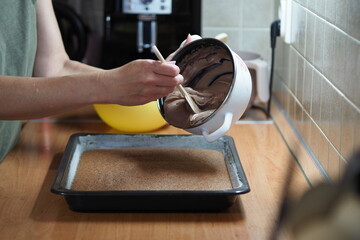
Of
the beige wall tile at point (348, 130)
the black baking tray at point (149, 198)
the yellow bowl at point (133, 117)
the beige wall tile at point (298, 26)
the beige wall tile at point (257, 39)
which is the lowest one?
the black baking tray at point (149, 198)

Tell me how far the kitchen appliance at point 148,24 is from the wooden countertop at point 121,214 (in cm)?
56

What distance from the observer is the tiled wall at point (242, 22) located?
196 centimetres

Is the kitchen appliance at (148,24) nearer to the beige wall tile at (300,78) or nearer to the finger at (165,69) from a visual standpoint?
the beige wall tile at (300,78)

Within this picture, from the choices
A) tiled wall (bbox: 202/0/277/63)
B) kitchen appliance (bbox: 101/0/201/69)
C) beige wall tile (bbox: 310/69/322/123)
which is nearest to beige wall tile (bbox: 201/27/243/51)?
tiled wall (bbox: 202/0/277/63)

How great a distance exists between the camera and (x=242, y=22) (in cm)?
197

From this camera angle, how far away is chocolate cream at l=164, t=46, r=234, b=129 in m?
1.12

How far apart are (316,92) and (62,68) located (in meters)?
0.68

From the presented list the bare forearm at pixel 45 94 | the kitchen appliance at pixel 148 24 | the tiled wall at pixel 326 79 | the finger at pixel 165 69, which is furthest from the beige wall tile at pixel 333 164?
the kitchen appliance at pixel 148 24

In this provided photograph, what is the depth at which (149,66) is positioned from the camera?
0.96 meters

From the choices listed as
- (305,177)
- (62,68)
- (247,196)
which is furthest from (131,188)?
(62,68)

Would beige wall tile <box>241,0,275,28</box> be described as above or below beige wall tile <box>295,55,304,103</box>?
above

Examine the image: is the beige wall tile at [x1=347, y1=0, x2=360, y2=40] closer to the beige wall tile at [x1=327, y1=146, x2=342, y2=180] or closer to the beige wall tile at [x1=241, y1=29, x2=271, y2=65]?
the beige wall tile at [x1=327, y1=146, x2=342, y2=180]

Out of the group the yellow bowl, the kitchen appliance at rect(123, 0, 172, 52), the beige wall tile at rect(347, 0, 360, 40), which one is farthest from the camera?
the kitchen appliance at rect(123, 0, 172, 52)

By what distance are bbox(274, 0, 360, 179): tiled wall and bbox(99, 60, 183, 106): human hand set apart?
11.3 inches
